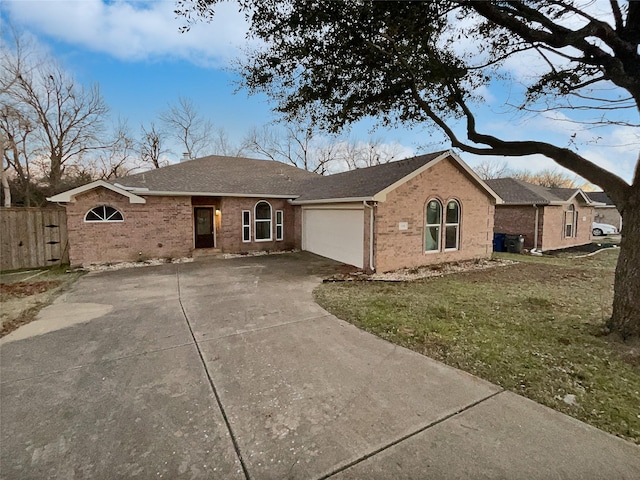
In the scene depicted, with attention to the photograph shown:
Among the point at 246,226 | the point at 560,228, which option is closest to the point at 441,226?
the point at 246,226

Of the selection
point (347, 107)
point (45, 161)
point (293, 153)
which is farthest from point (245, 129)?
point (347, 107)

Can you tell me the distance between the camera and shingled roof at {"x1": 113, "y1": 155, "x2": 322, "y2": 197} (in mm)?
12438

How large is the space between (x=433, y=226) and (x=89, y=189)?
12.3 metres

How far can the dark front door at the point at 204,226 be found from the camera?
15.0 meters

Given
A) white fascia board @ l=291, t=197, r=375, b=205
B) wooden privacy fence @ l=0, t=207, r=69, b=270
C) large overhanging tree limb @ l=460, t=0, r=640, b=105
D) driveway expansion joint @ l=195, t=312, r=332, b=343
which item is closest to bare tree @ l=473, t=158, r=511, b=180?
white fascia board @ l=291, t=197, r=375, b=205

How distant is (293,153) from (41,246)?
943 inches

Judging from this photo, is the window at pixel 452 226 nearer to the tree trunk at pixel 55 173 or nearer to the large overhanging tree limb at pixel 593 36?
the large overhanging tree limb at pixel 593 36

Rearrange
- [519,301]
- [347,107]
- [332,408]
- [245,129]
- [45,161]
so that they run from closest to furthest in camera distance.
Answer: [332,408] → [347,107] → [519,301] → [45,161] → [245,129]

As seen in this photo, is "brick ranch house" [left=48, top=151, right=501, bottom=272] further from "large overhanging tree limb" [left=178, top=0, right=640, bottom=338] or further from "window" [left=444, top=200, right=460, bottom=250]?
"large overhanging tree limb" [left=178, top=0, right=640, bottom=338]

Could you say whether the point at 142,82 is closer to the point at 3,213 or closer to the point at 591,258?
the point at 3,213

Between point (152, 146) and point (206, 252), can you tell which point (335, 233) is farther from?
point (152, 146)

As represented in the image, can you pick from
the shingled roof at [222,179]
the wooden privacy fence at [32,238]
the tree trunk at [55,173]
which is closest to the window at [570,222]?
the shingled roof at [222,179]

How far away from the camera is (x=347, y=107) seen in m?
6.25

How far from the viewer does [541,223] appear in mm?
16500
